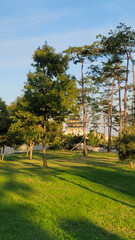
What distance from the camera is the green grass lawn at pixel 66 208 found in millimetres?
8102

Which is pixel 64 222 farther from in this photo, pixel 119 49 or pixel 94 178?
pixel 119 49

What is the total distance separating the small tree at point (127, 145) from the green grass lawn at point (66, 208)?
4784mm

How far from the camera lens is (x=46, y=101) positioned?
2089cm

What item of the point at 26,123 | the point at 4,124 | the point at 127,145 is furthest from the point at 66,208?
the point at 4,124

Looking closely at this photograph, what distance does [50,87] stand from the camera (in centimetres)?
2148

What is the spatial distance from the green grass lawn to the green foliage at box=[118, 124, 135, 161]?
4.79 meters

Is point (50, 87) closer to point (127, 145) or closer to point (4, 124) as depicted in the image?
point (127, 145)

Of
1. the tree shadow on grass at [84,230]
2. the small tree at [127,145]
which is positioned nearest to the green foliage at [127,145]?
the small tree at [127,145]

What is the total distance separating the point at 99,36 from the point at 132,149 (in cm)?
2184

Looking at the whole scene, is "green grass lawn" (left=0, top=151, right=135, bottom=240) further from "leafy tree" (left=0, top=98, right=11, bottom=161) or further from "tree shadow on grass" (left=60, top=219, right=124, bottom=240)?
"leafy tree" (left=0, top=98, right=11, bottom=161)

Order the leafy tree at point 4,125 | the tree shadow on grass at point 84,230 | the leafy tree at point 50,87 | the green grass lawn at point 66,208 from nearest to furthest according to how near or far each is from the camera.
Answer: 1. the tree shadow on grass at point 84,230
2. the green grass lawn at point 66,208
3. the leafy tree at point 50,87
4. the leafy tree at point 4,125

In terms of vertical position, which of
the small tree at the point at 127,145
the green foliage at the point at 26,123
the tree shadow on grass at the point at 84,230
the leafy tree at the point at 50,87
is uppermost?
the leafy tree at the point at 50,87

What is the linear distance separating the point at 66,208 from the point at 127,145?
12360 mm

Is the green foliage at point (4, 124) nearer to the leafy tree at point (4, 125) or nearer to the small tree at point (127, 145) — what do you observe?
the leafy tree at point (4, 125)
